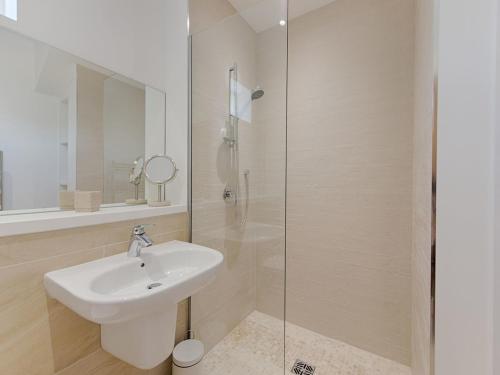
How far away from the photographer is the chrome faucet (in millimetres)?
958

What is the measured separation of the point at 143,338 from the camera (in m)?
0.83

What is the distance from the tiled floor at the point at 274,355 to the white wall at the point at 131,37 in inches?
39.8

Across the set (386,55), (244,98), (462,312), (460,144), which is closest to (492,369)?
(462,312)

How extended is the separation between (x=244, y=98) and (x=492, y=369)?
149 cm

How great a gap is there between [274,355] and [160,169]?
1.33 meters

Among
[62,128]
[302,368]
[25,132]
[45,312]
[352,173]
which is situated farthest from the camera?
[352,173]

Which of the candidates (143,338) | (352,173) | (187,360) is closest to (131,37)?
(143,338)

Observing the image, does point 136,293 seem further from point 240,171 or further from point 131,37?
point 131,37

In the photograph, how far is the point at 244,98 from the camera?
1.45 metres

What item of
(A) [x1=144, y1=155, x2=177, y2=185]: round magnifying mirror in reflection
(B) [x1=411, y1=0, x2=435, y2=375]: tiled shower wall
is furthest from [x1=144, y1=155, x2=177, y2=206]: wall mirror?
(B) [x1=411, y1=0, x2=435, y2=375]: tiled shower wall

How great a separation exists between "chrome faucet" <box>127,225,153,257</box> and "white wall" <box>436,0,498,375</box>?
102 centimetres

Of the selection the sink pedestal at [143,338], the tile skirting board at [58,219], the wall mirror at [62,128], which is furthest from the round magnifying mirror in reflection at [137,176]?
the sink pedestal at [143,338]

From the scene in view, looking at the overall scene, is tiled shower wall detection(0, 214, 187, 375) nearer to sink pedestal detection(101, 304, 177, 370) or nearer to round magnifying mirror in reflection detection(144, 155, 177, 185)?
sink pedestal detection(101, 304, 177, 370)

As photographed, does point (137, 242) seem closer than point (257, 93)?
Yes
